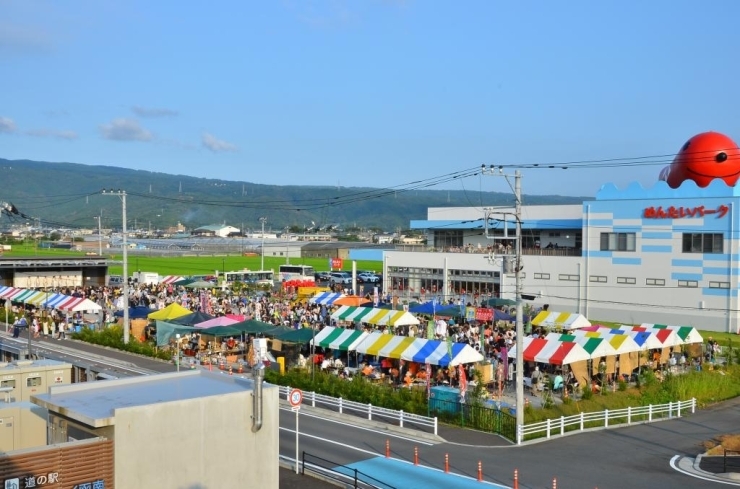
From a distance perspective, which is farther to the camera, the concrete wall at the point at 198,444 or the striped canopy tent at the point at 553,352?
the striped canopy tent at the point at 553,352

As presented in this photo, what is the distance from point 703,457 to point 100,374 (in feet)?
49.4

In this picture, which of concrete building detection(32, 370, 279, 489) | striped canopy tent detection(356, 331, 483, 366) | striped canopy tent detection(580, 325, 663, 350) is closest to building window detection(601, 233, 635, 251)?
striped canopy tent detection(580, 325, 663, 350)

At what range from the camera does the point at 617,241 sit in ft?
160

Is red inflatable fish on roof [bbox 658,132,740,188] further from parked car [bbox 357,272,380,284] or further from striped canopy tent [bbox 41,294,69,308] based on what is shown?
striped canopy tent [bbox 41,294,69,308]

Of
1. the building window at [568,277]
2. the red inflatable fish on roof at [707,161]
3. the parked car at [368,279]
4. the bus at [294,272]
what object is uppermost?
the red inflatable fish on roof at [707,161]

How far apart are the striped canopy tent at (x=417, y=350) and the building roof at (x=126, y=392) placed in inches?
496

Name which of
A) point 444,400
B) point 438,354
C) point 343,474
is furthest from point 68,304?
point 343,474

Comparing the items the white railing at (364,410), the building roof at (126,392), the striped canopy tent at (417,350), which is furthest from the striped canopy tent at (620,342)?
the building roof at (126,392)

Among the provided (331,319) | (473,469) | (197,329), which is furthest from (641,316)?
(473,469)

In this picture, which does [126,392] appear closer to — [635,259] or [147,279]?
[635,259]

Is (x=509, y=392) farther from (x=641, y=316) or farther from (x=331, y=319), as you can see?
(x=641, y=316)

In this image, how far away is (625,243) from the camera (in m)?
48.4

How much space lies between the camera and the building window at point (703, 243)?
4400cm

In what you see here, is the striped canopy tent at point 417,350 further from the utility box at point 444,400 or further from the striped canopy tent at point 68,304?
the striped canopy tent at point 68,304
